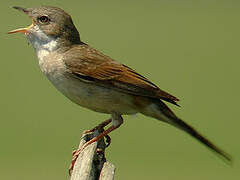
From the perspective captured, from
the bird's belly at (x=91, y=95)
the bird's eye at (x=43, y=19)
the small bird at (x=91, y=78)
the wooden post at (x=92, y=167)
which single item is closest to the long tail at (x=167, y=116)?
the small bird at (x=91, y=78)

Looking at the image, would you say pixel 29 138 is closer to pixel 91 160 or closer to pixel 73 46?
pixel 73 46

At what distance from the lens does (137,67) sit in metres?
20.8

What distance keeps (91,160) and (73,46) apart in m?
2.45

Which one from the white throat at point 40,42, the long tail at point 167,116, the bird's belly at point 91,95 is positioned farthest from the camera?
the white throat at point 40,42

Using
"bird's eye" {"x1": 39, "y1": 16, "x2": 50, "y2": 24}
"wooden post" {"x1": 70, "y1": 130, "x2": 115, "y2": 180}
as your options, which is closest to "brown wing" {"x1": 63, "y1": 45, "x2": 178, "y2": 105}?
"bird's eye" {"x1": 39, "y1": 16, "x2": 50, "y2": 24}

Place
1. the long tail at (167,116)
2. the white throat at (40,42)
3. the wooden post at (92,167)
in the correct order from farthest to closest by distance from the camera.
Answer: the white throat at (40,42)
the long tail at (167,116)
the wooden post at (92,167)

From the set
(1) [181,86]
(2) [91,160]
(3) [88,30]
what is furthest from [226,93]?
(2) [91,160]

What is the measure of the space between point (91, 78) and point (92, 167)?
1.94 metres

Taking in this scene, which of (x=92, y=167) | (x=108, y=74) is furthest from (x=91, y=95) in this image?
(x=92, y=167)

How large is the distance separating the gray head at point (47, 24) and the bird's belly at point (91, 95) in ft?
1.82

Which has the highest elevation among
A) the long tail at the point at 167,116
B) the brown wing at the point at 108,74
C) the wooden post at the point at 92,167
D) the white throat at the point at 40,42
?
the white throat at the point at 40,42

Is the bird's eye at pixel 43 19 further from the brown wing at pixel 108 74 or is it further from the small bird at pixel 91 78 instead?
the brown wing at pixel 108 74

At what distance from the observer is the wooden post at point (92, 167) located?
5309 millimetres

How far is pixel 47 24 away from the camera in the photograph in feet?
24.7
